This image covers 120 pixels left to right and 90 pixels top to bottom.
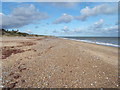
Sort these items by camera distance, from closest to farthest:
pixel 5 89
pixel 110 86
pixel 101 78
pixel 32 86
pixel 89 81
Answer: pixel 5 89 → pixel 32 86 → pixel 110 86 → pixel 89 81 → pixel 101 78

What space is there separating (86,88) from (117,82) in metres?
2.33

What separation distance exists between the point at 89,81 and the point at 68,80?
52.0 inches

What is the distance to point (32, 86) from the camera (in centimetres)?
413

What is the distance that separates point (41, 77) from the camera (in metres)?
4.96

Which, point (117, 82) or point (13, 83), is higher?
point (13, 83)

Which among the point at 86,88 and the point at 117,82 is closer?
the point at 86,88

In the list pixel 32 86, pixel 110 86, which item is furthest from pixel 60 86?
pixel 110 86

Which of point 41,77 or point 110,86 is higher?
point 41,77

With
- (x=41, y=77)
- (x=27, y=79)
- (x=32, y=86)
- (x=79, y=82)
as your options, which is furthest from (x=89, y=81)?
(x=27, y=79)

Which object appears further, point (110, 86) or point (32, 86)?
point (110, 86)

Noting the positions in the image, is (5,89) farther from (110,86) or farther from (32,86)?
(110,86)

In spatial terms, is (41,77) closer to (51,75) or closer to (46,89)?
(51,75)

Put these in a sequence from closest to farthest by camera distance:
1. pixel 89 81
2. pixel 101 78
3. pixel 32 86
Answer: pixel 32 86
pixel 89 81
pixel 101 78

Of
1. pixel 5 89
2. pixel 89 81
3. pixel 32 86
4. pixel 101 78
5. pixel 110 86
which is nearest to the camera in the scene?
pixel 5 89
